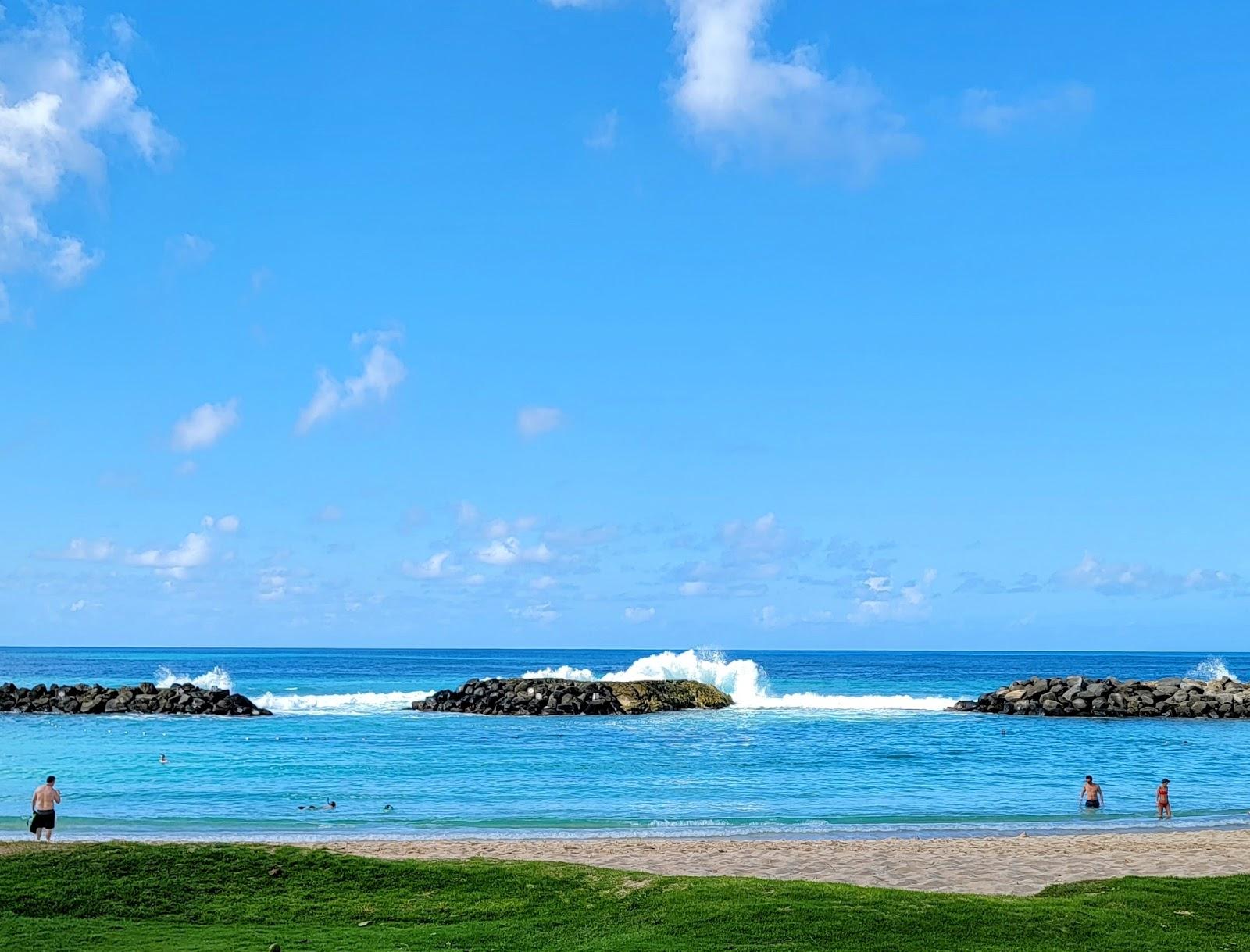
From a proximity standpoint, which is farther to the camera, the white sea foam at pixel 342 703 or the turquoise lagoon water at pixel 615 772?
the white sea foam at pixel 342 703

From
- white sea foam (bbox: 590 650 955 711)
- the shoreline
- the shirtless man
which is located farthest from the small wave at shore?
the shoreline

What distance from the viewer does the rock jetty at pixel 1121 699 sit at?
65.4 m

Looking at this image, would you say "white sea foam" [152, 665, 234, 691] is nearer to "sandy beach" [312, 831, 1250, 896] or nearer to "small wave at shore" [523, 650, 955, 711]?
"small wave at shore" [523, 650, 955, 711]

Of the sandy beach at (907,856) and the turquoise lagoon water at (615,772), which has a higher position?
the sandy beach at (907,856)

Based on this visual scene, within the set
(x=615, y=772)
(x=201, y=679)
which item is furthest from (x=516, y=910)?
(x=201, y=679)

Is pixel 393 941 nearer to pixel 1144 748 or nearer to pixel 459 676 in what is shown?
pixel 1144 748

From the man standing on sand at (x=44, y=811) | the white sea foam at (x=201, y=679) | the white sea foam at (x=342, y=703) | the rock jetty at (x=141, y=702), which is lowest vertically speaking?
the white sea foam at (x=201, y=679)

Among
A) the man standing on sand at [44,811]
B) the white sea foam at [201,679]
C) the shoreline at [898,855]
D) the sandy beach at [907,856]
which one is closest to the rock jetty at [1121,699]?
the shoreline at [898,855]

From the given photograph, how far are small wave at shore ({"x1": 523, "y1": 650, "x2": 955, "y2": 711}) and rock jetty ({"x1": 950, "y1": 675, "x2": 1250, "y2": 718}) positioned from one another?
4984 millimetres

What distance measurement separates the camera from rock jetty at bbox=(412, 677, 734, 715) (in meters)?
64.3

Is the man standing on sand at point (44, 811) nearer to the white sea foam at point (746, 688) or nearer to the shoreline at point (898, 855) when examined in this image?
the shoreline at point (898, 855)

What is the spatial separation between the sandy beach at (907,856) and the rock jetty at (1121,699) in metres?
42.7

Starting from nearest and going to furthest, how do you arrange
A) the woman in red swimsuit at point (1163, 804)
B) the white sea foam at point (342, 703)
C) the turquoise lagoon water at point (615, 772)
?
the turquoise lagoon water at point (615, 772) → the woman in red swimsuit at point (1163, 804) → the white sea foam at point (342, 703)

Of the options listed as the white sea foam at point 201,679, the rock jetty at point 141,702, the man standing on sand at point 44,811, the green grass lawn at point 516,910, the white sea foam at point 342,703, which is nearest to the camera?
the green grass lawn at point 516,910
